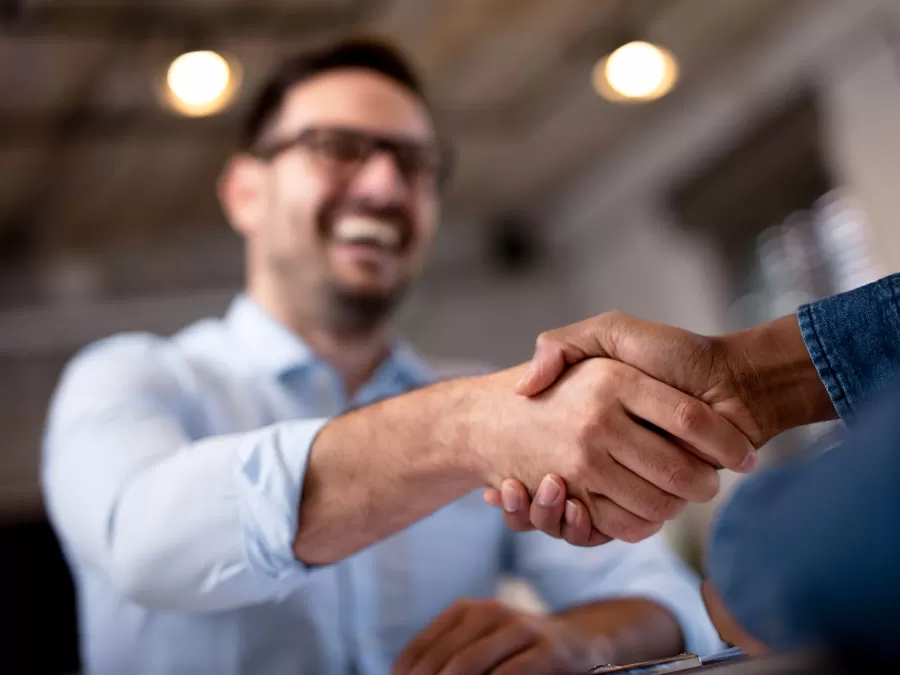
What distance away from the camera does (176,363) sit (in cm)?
124

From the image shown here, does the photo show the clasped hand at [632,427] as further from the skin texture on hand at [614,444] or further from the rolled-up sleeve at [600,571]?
the rolled-up sleeve at [600,571]

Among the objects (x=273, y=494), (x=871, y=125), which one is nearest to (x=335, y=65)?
(x=273, y=494)

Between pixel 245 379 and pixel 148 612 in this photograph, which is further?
pixel 245 379

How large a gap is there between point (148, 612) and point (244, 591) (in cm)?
27

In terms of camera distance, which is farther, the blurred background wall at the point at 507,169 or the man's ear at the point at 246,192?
the blurred background wall at the point at 507,169

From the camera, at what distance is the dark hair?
150 centimetres

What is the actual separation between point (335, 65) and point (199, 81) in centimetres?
118

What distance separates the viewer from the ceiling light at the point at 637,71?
2.81m

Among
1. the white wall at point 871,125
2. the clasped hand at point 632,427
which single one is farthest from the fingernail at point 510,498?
the white wall at point 871,125

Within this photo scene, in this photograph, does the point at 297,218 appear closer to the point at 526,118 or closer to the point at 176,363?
the point at 176,363

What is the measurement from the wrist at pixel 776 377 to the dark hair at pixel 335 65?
0.93 m

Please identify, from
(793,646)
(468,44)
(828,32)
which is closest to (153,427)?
(793,646)

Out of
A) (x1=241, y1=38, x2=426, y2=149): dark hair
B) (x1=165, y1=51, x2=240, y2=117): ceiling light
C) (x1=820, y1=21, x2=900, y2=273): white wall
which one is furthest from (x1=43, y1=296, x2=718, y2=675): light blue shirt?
(x1=820, y1=21, x2=900, y2=273): white wall

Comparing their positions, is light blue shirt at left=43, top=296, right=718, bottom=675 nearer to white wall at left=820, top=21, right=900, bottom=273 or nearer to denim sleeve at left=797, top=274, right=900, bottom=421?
denim sleeve at left=797, top=274, right=900, bottom=421
